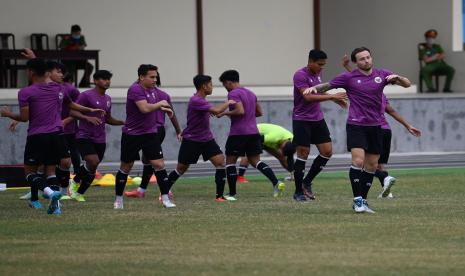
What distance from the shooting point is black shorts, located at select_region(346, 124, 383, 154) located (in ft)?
51.4

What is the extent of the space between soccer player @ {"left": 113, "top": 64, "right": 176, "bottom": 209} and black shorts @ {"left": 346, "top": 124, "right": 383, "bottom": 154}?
2538 mm

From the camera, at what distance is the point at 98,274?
35.1 feet

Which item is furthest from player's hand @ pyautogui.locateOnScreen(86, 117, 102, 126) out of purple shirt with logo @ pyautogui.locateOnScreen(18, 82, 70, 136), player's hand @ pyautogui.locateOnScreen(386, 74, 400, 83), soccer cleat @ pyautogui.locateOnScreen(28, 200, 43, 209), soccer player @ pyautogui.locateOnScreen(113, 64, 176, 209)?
player's hand @ pyautogui.locateOnScreen(386, 74, 400, 83)

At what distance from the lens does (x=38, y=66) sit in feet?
54.1

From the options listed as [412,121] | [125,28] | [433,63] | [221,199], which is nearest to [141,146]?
[221,199]

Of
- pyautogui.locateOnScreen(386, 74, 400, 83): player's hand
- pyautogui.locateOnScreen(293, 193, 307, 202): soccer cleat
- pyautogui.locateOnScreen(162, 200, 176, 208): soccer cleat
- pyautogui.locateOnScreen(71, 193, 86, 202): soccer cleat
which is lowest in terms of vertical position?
pyautogui.locateOnScreen(71, 193, 86, 202): soccer cleat

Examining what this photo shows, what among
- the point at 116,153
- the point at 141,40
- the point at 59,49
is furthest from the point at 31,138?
the point at 141,40

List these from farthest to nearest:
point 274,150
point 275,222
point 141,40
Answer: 1. point 141,40
2. point 274,150
3. point 275,222

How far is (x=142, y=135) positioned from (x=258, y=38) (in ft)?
64.2

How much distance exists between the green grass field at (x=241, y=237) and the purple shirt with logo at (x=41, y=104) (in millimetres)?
1094

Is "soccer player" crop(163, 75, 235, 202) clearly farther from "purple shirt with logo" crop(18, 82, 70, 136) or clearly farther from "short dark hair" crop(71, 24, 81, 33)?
"short dark hair" crop(71, 24, 81, 33)

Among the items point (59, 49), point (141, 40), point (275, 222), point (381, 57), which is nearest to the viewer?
point (275, 222)

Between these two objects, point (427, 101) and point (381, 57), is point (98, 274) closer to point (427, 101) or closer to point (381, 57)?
point (427, 101)

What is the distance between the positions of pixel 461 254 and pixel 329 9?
2633cm
